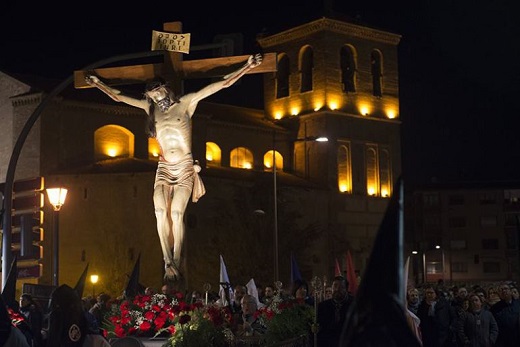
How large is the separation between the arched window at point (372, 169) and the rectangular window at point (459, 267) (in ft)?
79.0

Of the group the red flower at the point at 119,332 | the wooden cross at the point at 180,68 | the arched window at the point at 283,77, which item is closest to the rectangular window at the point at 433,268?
the arched window at the point at 283,77

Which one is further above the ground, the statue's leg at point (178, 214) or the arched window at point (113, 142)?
the arched window at point (113, 142)

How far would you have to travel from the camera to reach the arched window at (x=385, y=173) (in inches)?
3132

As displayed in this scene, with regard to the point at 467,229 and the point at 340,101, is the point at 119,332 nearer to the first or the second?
the point at 340,101

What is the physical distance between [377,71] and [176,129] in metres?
69.5

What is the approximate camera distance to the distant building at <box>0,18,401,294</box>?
59.9 m

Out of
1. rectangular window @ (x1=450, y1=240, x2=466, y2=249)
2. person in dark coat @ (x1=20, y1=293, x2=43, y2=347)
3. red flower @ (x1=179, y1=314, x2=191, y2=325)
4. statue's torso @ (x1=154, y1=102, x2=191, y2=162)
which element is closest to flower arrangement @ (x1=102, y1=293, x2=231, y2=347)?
red flower @ (x1=179, y1=314, x2=191, y2=325)

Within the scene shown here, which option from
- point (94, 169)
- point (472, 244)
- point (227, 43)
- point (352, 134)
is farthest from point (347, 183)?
point (227, 43)

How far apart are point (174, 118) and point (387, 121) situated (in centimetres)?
6815

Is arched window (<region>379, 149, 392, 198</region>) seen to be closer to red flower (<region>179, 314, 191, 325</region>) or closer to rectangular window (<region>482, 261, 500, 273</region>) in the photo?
rectangular window (<region>482, 261, 500, 273</region>)

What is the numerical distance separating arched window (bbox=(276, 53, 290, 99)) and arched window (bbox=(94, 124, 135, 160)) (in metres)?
18.0

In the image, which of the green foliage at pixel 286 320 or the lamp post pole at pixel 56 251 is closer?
the green foliage at pixel 286 320

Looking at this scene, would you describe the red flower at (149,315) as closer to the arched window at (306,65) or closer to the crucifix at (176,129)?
the crucifix at (176,129)

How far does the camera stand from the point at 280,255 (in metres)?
67.4
